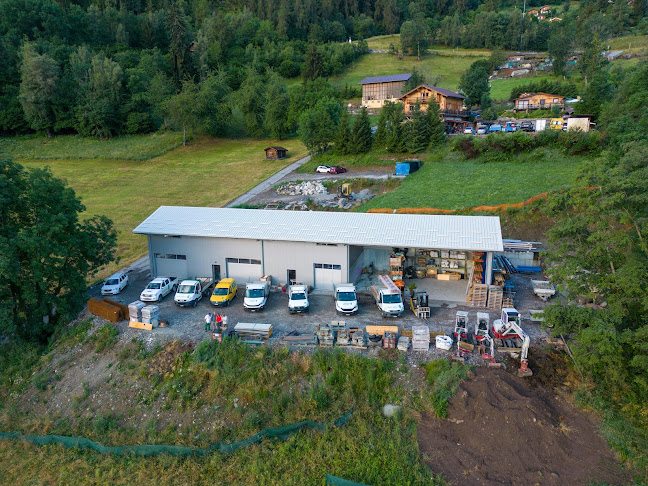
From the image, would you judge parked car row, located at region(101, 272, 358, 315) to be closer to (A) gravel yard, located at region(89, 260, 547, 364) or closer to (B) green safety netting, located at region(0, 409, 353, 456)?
(A) gravel yard, located at region(89, 260, 547, 364)

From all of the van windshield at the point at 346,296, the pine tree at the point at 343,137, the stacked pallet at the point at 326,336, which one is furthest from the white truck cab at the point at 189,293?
the pine tree at the point at 343,137

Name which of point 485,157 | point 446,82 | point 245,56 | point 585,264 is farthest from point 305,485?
point 245,56

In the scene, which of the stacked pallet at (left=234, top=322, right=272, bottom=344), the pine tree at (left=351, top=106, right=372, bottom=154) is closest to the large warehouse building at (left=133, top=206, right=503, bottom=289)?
the stacked pallet at (left=234, top=322, right=272, bottom=344)

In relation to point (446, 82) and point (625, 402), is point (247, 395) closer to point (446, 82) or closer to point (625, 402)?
point (625, 402)

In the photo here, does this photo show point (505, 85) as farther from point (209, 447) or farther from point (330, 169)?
point (209, 447)

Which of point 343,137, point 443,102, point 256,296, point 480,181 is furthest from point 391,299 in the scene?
point 443,102

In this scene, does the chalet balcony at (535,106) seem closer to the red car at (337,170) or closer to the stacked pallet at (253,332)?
the red car at (337,170)

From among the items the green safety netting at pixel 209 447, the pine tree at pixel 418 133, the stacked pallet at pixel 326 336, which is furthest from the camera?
the pine tree at pixel 418 133
